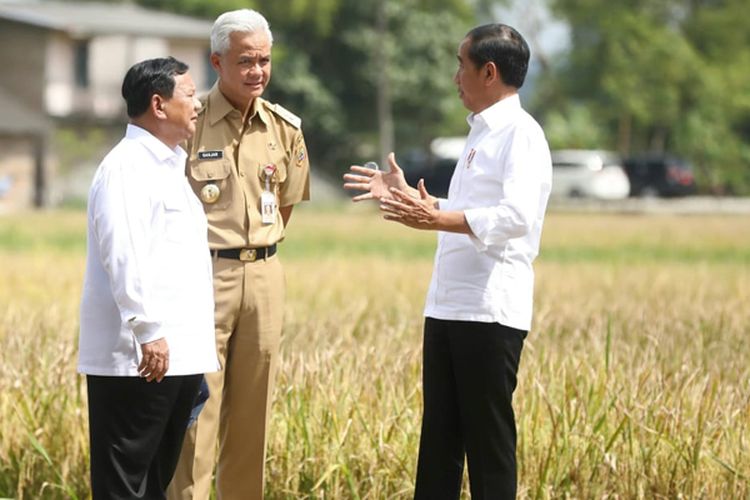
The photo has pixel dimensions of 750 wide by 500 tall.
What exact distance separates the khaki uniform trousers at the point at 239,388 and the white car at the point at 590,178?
40874 mm

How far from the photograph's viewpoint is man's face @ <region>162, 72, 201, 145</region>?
4.57 meters

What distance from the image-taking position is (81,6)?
165 feet

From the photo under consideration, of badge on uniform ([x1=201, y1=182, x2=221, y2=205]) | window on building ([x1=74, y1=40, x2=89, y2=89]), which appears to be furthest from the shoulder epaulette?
window on building ([x1=74, y1=40, x2=89, y2=89])

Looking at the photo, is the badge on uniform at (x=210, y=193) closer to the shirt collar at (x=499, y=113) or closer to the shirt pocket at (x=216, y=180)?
the shirt pocket at (x=216, y=180)

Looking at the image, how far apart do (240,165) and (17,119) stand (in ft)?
122

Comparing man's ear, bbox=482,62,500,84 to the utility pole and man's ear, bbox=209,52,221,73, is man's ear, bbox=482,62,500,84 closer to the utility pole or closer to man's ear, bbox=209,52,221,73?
man's ear, bbox=209,52,221,73

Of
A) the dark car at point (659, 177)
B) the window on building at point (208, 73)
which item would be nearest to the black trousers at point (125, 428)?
the window on building at point (208, 73)

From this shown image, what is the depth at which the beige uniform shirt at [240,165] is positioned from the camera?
5.37 metres

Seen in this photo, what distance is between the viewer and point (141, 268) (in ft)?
14.4

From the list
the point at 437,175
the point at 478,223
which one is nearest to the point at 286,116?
the point at 478,223

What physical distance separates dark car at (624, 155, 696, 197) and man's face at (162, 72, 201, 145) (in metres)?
44.3

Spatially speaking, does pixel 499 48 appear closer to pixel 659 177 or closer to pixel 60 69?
pixel 60 69

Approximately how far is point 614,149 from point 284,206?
54.3 m

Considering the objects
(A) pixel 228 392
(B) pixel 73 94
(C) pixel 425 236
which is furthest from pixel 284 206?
(B) pixel 73 94
